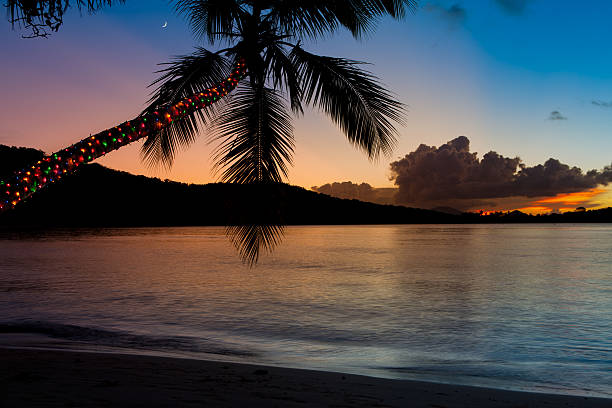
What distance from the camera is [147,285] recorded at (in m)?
19.0

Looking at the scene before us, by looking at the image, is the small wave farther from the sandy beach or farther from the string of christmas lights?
the string of christmas lights

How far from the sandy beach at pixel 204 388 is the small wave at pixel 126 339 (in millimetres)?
2719

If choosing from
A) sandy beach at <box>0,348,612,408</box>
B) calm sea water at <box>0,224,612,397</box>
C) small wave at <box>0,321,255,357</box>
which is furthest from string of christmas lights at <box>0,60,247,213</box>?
small wave at <box>0,321,255,357</box>

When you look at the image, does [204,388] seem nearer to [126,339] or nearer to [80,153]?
[80,153]

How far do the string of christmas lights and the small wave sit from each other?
3.90 metres

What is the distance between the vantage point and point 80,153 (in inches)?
207

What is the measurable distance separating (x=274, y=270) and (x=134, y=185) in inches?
5537

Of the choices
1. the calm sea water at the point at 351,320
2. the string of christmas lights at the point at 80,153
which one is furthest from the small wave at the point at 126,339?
the string of christmas lights at the point at 80,153

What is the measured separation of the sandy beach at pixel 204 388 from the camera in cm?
387

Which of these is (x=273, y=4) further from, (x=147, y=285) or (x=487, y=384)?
(x=147, y=285)

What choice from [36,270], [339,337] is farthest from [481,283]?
[36,270]

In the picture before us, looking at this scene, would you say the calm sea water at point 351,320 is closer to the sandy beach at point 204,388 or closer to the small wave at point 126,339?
the small wave at point 126,339

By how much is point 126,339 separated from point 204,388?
17.8 feet

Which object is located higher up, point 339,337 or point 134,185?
point 134,185
